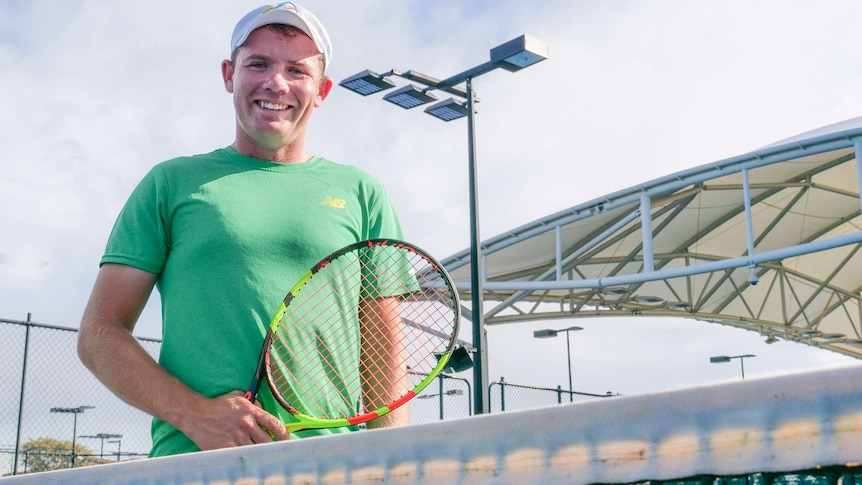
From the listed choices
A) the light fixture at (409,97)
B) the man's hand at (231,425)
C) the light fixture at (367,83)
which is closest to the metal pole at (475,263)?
the light fixture at (409,97)

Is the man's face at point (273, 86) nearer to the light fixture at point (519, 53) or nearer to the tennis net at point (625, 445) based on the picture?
the tennis net at point (625, 445)

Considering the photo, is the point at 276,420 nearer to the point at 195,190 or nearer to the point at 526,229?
the point at 195,190

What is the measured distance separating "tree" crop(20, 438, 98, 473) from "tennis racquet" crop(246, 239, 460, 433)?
11407 millimetres

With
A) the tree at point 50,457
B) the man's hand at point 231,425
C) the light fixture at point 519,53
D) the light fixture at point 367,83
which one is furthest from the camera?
the tree at point 50,457

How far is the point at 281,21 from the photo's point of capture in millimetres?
2770

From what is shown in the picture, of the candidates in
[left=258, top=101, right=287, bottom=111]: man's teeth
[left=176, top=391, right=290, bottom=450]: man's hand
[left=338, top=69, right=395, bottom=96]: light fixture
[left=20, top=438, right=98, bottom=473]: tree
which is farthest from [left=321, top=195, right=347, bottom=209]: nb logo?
[left=20, top=438, right=98, bottom=473]: tree

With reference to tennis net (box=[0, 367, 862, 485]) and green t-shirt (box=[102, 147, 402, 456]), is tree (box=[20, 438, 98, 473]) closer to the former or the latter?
green t-shirt (box=[102, 147, 402, 456])

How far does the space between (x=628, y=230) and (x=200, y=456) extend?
20.0 m

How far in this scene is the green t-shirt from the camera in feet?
8.34

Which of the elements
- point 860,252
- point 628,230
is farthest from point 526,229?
point 860,252

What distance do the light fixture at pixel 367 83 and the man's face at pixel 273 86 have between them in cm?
976

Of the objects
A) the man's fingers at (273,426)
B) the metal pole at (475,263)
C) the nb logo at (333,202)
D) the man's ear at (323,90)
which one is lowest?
the man's fingers at (273,426)

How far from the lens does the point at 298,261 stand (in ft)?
8.89

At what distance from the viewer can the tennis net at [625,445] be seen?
1.57 metres
